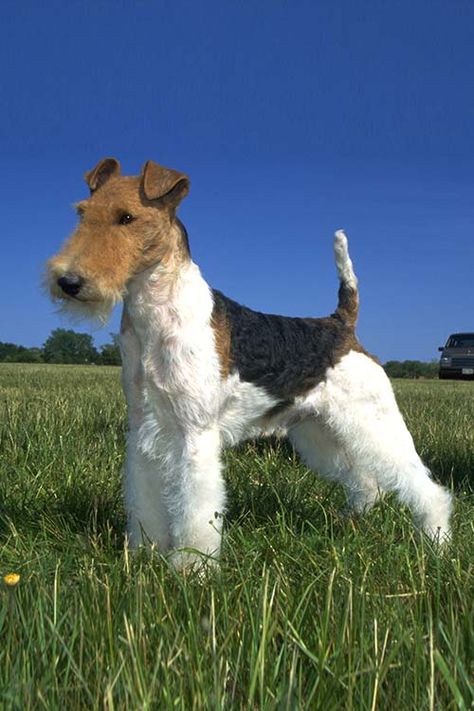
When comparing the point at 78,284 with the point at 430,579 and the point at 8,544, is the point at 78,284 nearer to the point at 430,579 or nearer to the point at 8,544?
the point at 8,544

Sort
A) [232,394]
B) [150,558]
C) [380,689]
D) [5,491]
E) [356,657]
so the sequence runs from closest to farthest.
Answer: [380,689] → [356,657] → [150,558] → [232,394] → [5,491]

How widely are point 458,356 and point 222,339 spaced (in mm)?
27986

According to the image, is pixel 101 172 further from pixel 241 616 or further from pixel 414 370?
pixel 414 370

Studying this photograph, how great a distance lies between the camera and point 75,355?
155ft

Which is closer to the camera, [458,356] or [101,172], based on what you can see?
[101,172]

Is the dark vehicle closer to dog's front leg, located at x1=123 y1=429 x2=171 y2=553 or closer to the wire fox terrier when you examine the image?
the wire fox terrier

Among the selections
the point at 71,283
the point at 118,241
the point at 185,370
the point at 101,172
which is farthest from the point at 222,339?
the point at 101,172

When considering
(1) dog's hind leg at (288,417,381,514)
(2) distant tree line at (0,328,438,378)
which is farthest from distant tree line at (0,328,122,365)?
(1) dog's hind leg at (288,417,381,514)

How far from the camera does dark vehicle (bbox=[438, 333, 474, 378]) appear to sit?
29.5 meters

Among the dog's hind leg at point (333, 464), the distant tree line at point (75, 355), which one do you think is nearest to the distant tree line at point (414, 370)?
the distant tree line at point (75, 355)

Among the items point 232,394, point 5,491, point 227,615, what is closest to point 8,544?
point 5,491

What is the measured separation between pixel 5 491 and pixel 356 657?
3.00 meters

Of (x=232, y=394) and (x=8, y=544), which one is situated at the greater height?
(x=232, y=394)

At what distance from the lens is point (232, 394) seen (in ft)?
12.0
